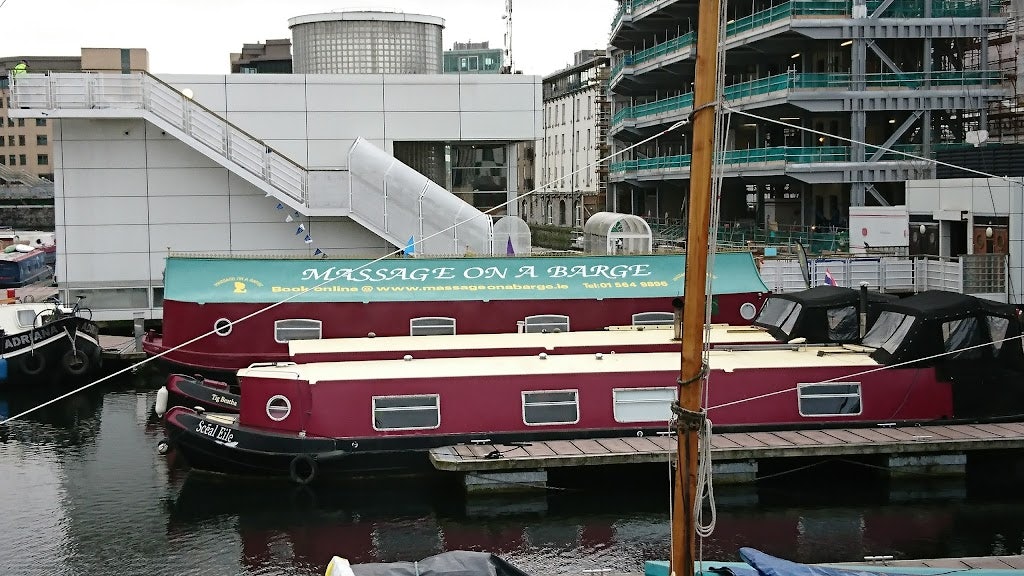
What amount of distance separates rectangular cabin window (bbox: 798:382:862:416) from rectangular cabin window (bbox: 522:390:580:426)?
4.64 meters

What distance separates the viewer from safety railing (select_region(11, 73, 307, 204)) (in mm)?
38438

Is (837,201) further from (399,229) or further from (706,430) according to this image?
(706,430)

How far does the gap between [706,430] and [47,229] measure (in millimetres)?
114307

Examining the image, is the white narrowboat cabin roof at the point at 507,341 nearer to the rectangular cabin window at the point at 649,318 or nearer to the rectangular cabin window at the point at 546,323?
the rectangular cabin window at the point at 546,323

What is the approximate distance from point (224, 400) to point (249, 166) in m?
13.7

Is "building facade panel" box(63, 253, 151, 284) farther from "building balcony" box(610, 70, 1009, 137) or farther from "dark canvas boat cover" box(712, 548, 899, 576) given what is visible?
"dark canvas boat cover" box(712, 548, 899, 576)

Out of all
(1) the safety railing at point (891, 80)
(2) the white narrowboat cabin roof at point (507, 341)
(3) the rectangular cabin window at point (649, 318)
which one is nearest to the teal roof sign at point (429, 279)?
(3) the rectangular cabin window at point (649, 318)

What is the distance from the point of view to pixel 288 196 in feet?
129

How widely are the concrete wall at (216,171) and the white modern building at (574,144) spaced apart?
40555 mm

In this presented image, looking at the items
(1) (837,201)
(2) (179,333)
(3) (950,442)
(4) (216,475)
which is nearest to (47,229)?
(1) (837,201)

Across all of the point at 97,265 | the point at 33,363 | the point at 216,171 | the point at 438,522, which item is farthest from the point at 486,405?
the point at 97,265

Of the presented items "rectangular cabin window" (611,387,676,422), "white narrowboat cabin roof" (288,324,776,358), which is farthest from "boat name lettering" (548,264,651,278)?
"rectangular cabin window" (611,387,676,422)

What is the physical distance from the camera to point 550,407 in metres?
23.9

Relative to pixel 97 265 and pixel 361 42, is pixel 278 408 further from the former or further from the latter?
pixel 361 42
